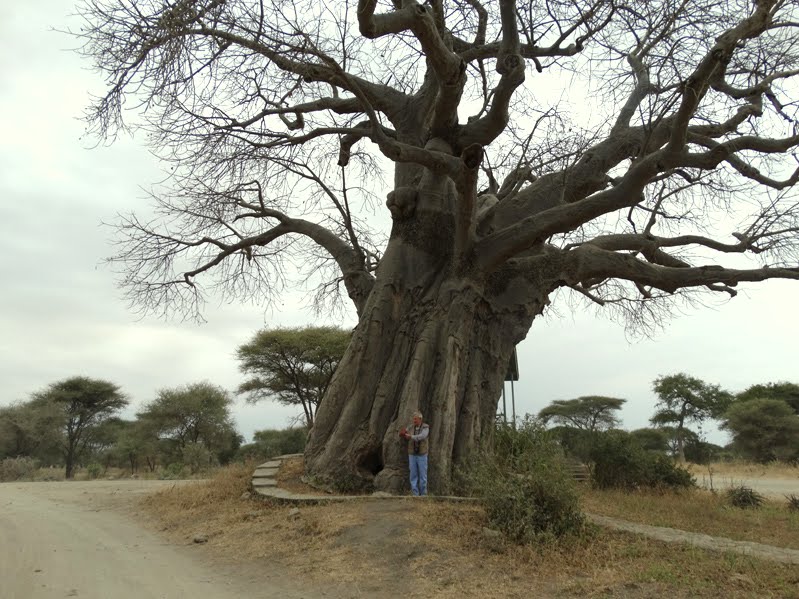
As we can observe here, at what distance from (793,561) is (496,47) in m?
7.67

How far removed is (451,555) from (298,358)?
60.0 feet

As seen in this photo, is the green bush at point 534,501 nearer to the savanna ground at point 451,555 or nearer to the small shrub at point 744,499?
the savanna ground at point 451,555

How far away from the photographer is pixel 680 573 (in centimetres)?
495

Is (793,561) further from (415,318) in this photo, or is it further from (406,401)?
(415,318)

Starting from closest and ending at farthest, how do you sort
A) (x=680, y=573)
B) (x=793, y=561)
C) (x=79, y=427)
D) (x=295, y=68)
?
1. (x=680, y=573)
2. (x=793, y=561)
3. (x=295, y=68)
4. (x=79, y=427)

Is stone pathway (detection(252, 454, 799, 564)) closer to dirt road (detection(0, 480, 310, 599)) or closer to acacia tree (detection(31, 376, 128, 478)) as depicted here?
dirt road (detection(0, 480, 310, 599))

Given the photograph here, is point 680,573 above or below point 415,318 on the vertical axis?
below

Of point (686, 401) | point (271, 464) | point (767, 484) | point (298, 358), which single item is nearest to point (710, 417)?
point (686, 401)

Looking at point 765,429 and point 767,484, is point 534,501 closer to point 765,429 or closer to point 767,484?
point 767,484

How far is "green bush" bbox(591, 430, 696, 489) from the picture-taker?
39.0 feet

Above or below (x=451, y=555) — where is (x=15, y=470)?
below

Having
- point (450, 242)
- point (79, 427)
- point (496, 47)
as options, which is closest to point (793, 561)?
point (450, 242)

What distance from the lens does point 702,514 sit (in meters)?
9.20

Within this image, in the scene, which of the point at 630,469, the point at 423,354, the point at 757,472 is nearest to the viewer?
the point at 423,354
